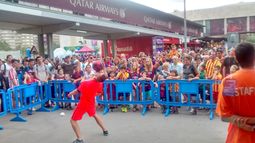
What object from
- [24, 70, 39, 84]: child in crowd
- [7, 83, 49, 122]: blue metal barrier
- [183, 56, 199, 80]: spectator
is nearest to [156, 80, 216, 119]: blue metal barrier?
[183, 56, 199, 80]: spectator

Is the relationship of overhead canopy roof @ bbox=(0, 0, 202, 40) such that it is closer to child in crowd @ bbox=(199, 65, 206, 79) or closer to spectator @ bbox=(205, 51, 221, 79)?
child in crowd @ bbox=(199, 65, 206, 79)

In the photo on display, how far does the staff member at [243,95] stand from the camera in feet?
8.62

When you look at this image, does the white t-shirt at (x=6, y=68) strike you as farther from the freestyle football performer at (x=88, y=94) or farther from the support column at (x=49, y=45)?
the support column at (x=49, y=45)

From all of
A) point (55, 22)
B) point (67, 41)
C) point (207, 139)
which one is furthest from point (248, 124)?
point (67, 41)

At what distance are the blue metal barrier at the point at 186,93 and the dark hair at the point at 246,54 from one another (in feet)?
18.4

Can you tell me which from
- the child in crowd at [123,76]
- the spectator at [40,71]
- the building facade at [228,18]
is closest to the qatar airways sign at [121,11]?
the spectator at [40,71]

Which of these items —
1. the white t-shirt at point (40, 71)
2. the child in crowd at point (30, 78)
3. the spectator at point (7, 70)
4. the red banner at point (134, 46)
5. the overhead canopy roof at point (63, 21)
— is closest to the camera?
the spectator at point (7, 70)

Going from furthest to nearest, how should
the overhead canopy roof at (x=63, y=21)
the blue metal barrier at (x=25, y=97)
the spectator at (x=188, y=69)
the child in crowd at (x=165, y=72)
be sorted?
the overhead canopy roof at (x=63, y=21) → the child in crowd at (x=165, y=72) → the spectator at (x=188, y=69) → the blue metal barrier at (x=25, y=97)

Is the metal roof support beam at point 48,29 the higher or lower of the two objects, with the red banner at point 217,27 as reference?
lower

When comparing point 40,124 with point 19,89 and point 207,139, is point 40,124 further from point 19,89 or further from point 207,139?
point 207,139

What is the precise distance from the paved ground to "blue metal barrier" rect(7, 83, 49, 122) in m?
0.39

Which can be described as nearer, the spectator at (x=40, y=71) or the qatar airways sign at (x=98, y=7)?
the spectator at (x=40, y=71)

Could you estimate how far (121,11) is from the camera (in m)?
24.0

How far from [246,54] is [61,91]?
27.3ft
